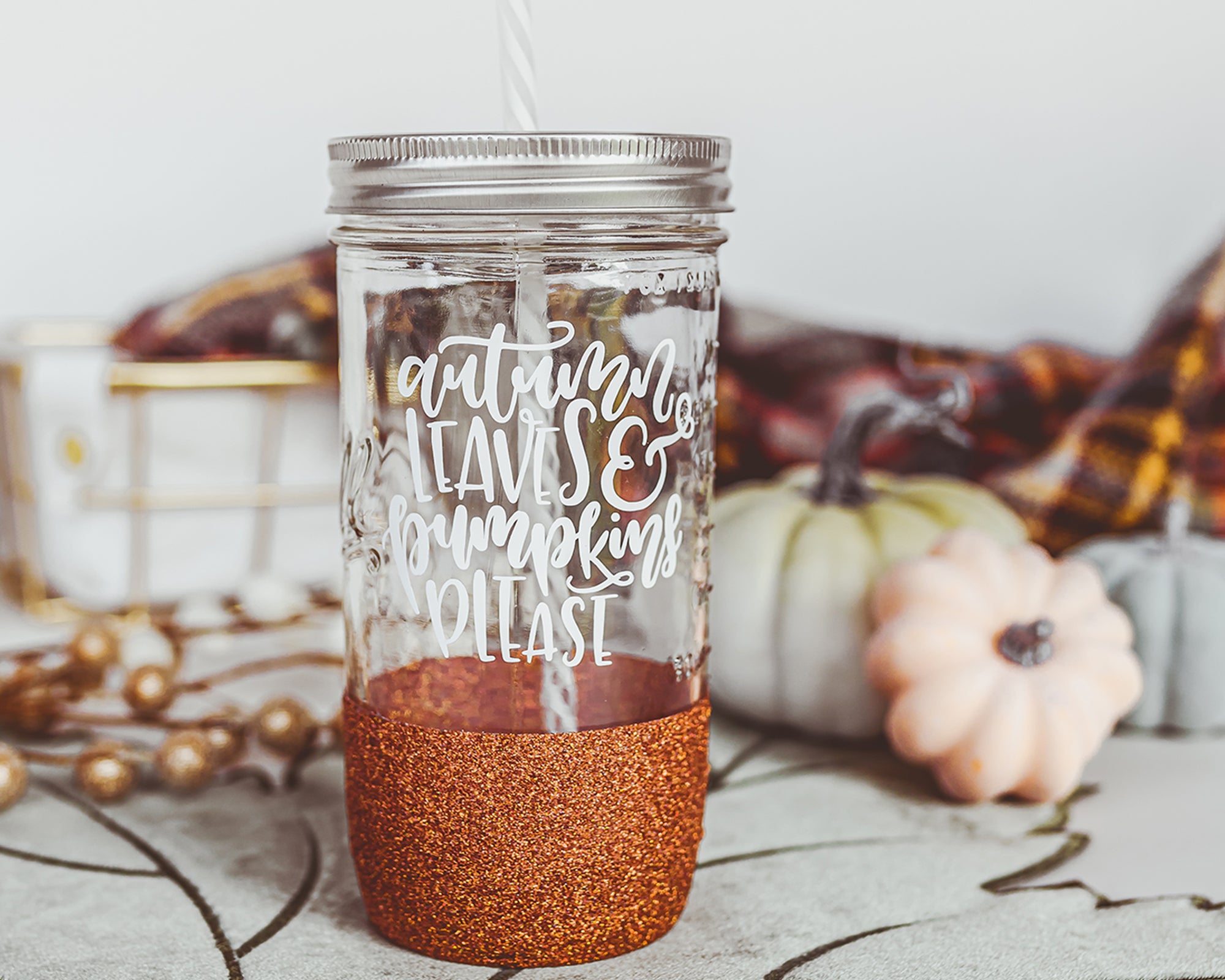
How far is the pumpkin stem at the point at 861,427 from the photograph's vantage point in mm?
916

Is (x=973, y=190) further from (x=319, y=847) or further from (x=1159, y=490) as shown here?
(x=319, y=847)

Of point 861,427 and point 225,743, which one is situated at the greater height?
point 861,427

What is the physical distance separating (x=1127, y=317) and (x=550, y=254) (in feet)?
3.33

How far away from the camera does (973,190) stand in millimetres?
1408

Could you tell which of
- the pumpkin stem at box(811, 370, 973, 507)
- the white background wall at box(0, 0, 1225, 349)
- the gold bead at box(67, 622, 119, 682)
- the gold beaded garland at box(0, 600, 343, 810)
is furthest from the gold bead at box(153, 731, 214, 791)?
the white background wall at box(0, 0, 1225, 349)

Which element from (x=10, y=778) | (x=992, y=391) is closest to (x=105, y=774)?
(x=10, y=778)

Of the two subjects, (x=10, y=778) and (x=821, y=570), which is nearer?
(x=10, y=778)

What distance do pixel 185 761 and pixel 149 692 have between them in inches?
3.6

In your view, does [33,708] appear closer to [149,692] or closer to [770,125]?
[149,692]

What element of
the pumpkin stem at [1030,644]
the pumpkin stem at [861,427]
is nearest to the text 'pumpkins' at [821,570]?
the pumpkin stem at [861,427]

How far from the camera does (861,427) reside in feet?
3.01

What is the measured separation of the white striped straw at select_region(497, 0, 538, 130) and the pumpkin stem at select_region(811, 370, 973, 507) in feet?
1.35

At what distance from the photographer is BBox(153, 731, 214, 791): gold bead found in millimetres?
740

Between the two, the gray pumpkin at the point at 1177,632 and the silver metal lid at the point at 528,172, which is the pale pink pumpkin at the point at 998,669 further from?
the silver metal lid at the point at 528,172
